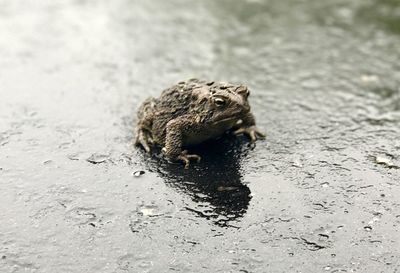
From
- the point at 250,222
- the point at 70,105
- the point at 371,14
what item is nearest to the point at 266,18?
the point at 371,14

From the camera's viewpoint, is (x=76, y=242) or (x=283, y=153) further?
(x=283, y=153)

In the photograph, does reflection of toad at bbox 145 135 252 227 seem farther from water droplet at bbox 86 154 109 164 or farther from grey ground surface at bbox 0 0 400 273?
water droplet at bbox 86 154 109 164

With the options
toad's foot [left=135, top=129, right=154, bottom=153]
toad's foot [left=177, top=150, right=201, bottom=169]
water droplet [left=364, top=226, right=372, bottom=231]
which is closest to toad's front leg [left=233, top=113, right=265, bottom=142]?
toad's foot [left=177, top=150, right=201, bottom=169]

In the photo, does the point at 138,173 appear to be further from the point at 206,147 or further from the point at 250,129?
the point at 250,129

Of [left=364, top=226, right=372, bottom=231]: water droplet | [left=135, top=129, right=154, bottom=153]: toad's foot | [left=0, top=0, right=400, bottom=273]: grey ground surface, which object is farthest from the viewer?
[left=135, top=129, right=154, bottom=153]: toad's foot

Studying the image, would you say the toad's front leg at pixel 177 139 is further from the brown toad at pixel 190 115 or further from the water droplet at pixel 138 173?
the water droplet at pixel 138 173

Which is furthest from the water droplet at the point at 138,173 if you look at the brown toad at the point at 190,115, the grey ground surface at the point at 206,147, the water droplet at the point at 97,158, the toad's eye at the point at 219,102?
the toad's eye at the point at 219,102

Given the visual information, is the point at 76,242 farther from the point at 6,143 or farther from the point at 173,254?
the point at 6,143
